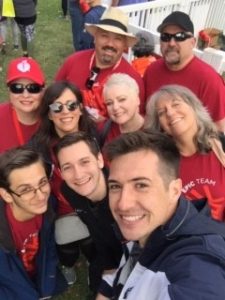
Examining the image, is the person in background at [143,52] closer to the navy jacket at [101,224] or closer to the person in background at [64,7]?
the navy jacket at [101,224]

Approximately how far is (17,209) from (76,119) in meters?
0.92

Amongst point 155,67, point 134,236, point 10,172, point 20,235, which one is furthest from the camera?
point 155,67

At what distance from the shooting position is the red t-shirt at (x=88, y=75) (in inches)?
142

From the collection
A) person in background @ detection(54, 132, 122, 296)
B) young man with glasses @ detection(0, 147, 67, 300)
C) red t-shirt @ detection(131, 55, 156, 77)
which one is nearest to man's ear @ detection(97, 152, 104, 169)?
person in background @ detection(54, 132, 122, 296)

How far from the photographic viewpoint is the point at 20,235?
8.99ft

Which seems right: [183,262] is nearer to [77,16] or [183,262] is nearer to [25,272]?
[25,272]

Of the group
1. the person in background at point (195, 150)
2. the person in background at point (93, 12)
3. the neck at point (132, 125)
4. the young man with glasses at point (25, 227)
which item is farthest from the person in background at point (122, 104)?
the person in background at point (93, 12)

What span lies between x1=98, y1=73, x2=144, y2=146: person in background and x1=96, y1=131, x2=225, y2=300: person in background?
3.53 ft

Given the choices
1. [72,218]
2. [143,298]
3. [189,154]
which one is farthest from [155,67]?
[143,298]

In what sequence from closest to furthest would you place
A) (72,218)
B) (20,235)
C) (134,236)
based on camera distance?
(134,236) → (20,235) → (72,218)

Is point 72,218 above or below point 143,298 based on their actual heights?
below

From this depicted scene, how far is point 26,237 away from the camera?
279cm

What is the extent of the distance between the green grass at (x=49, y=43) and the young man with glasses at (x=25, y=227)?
4.00m

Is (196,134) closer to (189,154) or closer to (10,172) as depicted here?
(189,154)
